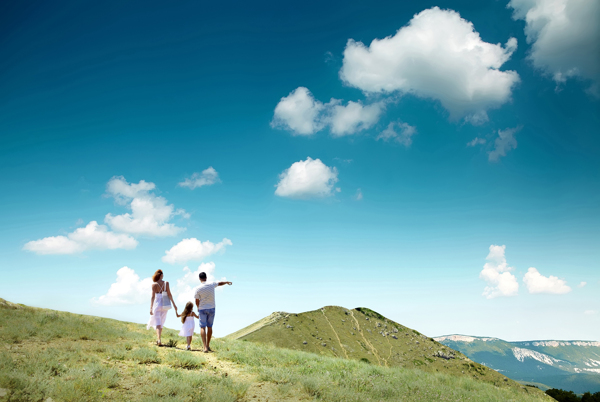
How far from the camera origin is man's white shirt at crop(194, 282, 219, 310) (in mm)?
13234

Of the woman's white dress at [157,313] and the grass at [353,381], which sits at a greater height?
the woman's white dress at [157,313]

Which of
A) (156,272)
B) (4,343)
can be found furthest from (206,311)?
(4,343)

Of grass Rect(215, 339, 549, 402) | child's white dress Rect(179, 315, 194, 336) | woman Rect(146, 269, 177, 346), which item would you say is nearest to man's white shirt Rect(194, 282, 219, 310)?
child's white dress Rect(179, 315, 194, 336)

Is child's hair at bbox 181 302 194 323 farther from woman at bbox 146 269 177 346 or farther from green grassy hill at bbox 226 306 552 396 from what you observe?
green grassy hill at bbox 226 306 552 396

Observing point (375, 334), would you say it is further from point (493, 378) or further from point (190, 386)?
point (190, 386)

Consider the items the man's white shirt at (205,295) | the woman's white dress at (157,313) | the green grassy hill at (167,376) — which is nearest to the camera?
the green grassy hill at (167,376)

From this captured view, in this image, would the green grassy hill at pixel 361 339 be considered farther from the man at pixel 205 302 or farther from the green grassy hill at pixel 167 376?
the green grassy hill at pixel 167 376

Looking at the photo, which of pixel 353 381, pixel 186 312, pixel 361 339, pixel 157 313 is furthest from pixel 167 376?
pixel 361 339

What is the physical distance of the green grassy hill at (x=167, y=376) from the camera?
25.1ft

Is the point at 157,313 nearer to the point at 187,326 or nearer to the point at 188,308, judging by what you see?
the point at 188,308


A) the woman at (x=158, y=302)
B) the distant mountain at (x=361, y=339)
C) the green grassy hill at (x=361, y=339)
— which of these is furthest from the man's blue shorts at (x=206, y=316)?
the green grassy hill at (x=361, y=339)

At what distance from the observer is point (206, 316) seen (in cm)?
1339

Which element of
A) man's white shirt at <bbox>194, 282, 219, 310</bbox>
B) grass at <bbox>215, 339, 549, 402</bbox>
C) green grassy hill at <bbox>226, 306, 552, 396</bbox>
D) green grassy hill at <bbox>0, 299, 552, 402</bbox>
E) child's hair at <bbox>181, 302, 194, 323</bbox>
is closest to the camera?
green grassy hill at <bbox>0, 299, 552, 402</bbox>

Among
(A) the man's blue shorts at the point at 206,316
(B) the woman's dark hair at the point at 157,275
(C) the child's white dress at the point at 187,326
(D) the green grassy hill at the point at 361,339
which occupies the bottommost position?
(D) the green grassy hill at the point at 361,339
